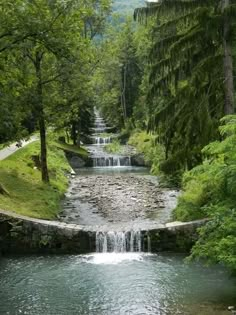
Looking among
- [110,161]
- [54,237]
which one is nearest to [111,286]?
[54,237]

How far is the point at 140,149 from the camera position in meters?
37.4

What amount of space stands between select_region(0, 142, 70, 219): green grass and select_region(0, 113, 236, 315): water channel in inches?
35.9

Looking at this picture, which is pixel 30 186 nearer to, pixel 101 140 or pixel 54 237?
pixel 54 237

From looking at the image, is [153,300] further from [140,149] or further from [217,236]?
[140,149]

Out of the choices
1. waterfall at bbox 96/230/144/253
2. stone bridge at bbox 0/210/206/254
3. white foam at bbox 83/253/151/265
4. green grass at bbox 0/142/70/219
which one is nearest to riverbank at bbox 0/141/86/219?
green grass at bbox 0/142/70/219

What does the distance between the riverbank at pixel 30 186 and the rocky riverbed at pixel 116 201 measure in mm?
663

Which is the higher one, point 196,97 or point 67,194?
point 196,97

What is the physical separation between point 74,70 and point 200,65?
7.18 metres

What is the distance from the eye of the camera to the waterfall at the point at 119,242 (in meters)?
14.4

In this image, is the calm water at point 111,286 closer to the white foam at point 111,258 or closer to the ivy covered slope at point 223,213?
the white foam at point 111,258

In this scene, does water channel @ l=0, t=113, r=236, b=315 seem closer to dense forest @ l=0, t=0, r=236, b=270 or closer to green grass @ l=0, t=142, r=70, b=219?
green grass @ l=0, t=142, r=70, b=219

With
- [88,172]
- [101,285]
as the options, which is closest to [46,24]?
[101,285]

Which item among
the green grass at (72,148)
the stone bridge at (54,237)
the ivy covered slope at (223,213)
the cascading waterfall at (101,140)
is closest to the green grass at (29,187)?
the stone bridge at (54,237)

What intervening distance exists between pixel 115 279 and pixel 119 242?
2.91 metres
